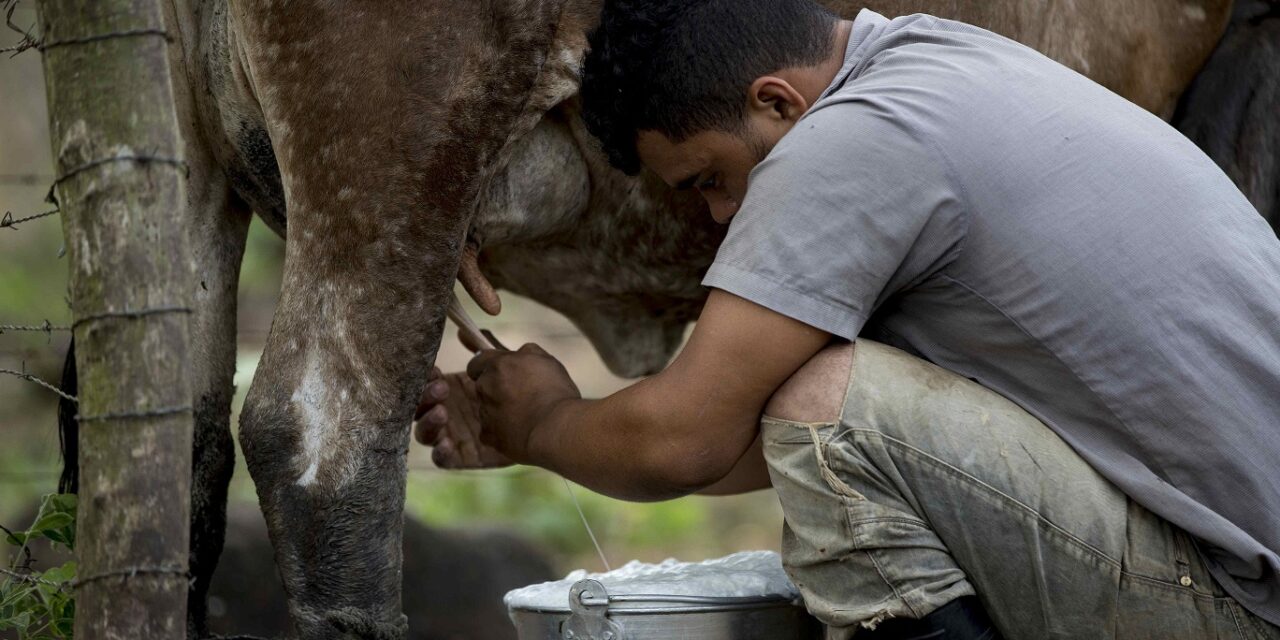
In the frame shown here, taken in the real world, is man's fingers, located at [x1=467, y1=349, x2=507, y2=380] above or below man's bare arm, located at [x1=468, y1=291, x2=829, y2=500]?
above

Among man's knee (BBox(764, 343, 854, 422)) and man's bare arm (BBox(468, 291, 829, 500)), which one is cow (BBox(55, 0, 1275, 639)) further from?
man's knee (BBox(764, 343, 854, 422))

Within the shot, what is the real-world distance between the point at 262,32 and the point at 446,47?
1.00 ft

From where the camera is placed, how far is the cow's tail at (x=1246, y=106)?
3025 mm

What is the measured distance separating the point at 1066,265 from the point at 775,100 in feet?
1.56

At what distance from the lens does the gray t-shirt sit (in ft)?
6.02

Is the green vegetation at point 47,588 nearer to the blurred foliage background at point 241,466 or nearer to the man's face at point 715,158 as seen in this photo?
the man's face at point 715,158

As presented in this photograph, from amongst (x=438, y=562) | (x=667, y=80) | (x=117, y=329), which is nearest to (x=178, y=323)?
(x=117, y=329)

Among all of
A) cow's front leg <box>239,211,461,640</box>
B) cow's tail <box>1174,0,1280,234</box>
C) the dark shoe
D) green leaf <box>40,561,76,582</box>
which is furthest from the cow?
cow's tail <box>1174,0,1280,234</box>

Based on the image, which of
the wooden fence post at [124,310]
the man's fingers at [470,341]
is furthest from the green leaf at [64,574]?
the man's fingers at [470,341]

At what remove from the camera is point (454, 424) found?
2.52 metres

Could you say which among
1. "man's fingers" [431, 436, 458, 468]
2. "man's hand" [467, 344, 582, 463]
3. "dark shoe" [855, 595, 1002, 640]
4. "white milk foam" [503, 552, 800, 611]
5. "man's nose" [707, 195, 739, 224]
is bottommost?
"dark shoe" [855, 595, 1002, 640]

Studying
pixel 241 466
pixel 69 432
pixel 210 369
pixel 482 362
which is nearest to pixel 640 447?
pixel 482 362

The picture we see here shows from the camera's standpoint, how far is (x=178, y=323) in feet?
5.05

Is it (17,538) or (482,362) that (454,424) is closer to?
(482,362)
